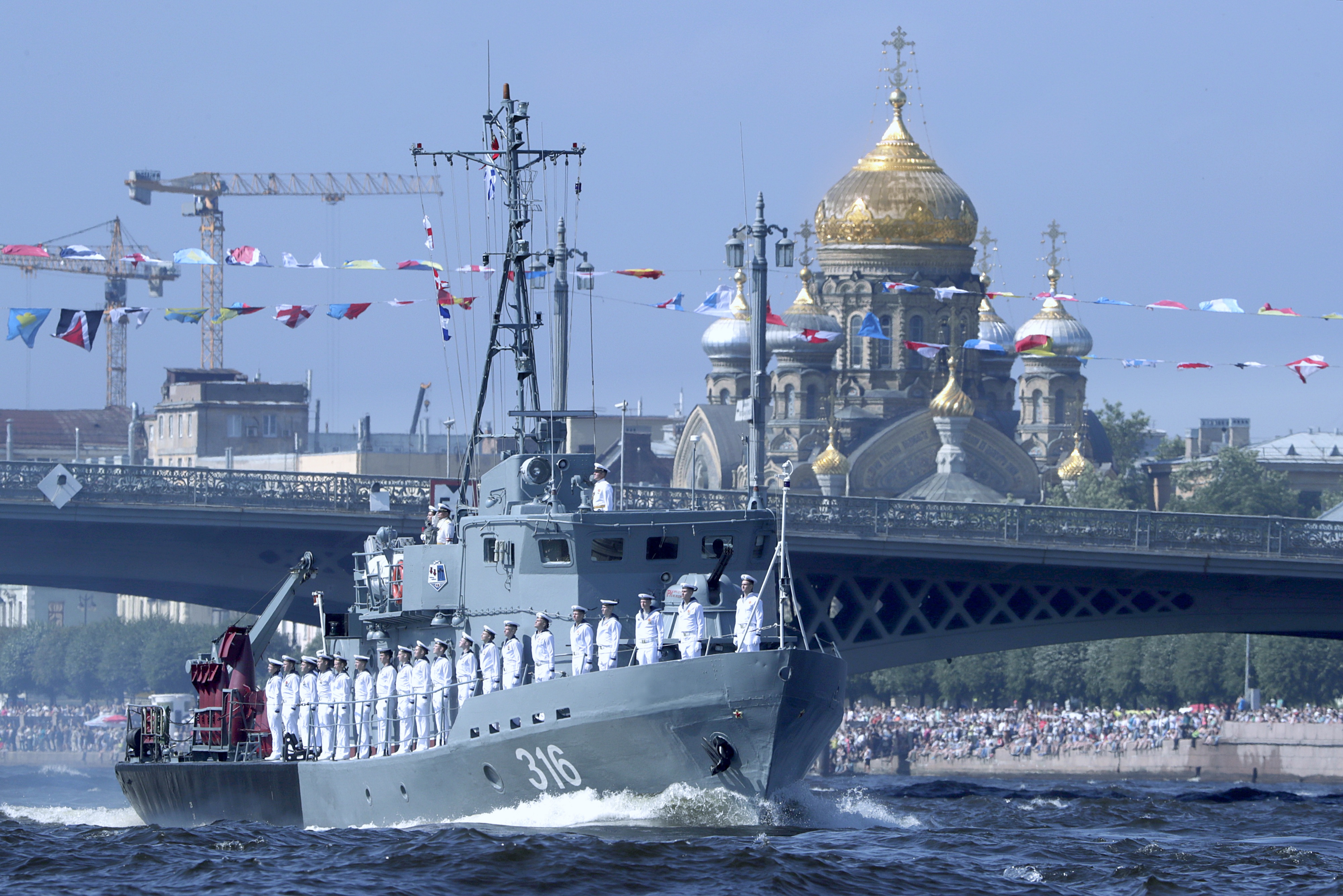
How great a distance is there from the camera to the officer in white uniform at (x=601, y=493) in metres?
36.3

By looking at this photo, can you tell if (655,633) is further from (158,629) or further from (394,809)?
(158,629)

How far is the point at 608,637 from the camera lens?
3328 centimetres

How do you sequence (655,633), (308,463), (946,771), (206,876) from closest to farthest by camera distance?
1. (206,876)
2. (655,633)
3. (946,771)
4. (308,463)

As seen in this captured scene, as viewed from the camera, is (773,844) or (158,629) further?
(158,629)

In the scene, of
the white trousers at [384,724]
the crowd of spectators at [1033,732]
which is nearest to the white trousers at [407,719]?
the white trousers at [384,724]

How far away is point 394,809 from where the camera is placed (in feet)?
A: 117

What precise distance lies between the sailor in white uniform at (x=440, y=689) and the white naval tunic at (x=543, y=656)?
1.90 metres

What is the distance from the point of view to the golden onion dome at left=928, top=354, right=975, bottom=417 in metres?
130

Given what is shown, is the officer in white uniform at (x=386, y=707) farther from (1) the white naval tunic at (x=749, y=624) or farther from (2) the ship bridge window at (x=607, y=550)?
(1) the white naval tunic at (x=749, y=624)

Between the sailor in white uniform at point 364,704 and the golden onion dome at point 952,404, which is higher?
the golden onion dome at point 952,404

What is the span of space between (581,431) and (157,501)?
Answer: 8549cm

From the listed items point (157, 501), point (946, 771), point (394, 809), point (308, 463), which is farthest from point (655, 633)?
→ point (308, 463)

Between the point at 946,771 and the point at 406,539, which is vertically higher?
the point at 406,539

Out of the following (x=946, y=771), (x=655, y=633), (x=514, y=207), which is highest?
(x=514, y=207)
